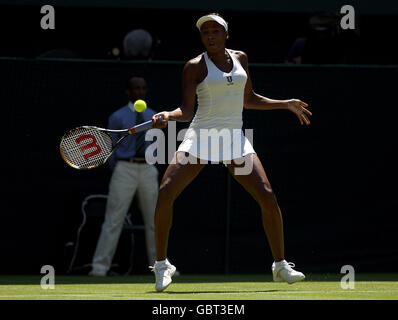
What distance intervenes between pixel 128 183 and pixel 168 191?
9.71 ft

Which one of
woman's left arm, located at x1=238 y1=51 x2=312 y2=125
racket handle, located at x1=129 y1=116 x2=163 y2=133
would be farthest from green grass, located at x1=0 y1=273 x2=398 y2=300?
woman's left arm, located at x1=238 y1=51 x2=312 y2=125

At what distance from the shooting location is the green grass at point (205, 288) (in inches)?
314

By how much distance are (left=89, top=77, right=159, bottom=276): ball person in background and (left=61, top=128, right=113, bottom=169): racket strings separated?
7.55 feet

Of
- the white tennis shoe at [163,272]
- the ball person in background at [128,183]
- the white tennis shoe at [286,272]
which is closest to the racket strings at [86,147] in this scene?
the white tennis shoe at [163,272]

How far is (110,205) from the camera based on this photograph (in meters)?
10.9

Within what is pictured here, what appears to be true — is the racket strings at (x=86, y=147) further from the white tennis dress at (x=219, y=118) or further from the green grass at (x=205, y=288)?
the green grass at (x=205, y=288)

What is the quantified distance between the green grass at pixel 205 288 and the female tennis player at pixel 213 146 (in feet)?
1.02

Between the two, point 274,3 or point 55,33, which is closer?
point 274,3

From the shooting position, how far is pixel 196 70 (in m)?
8.22

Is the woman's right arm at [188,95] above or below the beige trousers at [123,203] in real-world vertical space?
above

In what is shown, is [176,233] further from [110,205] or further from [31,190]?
[31,190]

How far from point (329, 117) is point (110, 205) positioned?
7.85 feet
